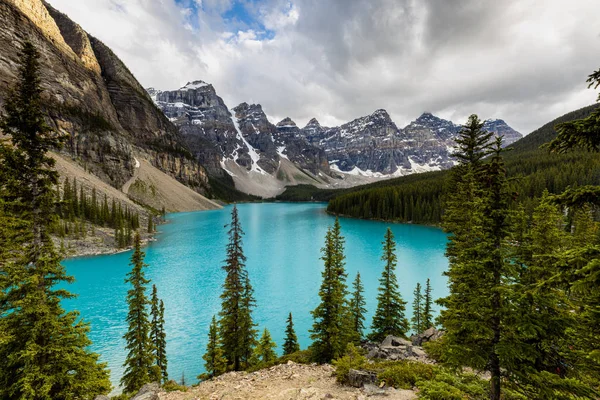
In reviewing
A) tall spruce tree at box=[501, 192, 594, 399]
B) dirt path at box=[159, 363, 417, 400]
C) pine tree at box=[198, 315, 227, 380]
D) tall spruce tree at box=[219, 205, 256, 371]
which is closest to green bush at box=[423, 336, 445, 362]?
dirt path at box=[159, 363, 417, 400]

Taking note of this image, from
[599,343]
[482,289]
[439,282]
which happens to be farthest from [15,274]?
[439,282]

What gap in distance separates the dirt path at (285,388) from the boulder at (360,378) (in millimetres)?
334

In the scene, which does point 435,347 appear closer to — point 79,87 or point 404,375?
point 404,375

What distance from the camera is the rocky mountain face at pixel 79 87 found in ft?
380

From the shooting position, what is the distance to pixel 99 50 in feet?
614

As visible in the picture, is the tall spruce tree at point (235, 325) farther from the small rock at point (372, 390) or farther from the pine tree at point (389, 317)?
the small rock at point (372, 390)

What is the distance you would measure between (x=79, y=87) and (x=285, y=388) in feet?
627

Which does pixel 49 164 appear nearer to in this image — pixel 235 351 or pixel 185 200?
pixel 235 351

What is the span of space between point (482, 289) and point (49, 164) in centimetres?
1547

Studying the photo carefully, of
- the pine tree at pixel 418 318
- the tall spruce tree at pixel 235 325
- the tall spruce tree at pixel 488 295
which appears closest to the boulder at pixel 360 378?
the tall spruce tree at pixel 488 295

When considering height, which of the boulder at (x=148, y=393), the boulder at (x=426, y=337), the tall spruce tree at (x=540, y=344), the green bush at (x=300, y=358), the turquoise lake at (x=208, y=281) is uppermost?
the tall spruce tree at (x=540, y=344)

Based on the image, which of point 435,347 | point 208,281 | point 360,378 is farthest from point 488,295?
point 208,281

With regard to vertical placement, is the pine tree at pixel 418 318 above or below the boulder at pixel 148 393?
below

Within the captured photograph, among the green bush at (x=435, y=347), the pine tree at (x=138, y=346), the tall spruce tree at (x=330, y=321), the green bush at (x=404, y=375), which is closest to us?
the green bush at (x=435, y=347)
